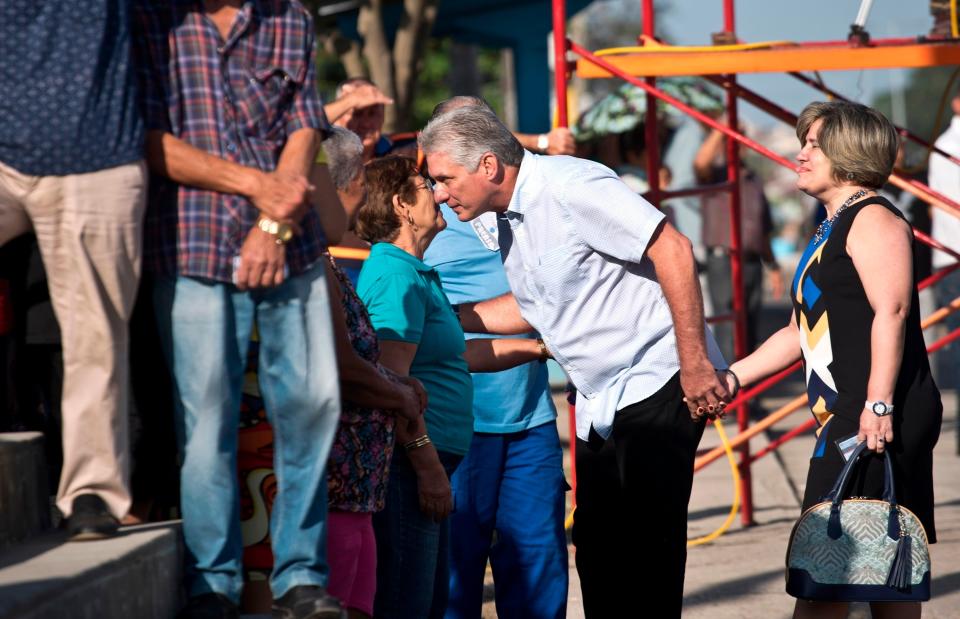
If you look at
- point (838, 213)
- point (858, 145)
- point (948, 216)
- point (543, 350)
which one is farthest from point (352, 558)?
point (948, 216)

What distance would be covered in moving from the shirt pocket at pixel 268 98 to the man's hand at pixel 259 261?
229 millimetres

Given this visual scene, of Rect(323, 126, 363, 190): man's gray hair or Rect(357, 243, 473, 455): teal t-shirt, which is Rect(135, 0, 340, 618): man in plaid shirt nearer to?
Rect(323, 126, 363, 190): man's gray hair

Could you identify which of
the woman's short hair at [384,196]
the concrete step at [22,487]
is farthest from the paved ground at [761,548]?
the concrete step at [22,487]

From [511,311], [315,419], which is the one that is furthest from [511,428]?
[315,419]

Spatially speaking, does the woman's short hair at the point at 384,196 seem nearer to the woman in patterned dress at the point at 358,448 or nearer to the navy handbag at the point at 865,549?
the woman in patterned dress at the point at 358,448

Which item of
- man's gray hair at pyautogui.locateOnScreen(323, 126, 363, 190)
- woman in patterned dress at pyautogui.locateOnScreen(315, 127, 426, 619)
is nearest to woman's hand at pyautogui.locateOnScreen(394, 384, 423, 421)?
woman in patterned dress at pyautogui.locateOnScreen(315, 127, 426, 619)

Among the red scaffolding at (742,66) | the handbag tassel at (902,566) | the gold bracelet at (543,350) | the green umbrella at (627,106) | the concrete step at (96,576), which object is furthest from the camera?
the green umbrella at (627,106)

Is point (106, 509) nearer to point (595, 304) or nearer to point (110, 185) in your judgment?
point (110, 185)

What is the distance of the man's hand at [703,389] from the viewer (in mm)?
3939

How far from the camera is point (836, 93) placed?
22.0 ft

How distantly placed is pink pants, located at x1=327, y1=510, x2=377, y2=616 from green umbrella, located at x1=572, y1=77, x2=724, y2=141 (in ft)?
19.6

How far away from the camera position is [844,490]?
3.88 m

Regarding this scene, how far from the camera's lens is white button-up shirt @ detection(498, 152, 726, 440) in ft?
13.1

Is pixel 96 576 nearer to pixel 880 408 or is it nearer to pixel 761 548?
pixel 880 408
